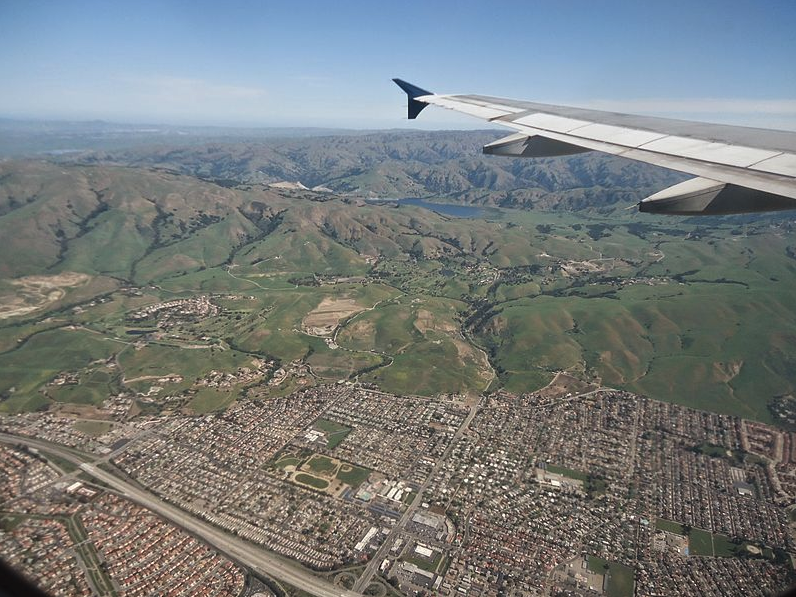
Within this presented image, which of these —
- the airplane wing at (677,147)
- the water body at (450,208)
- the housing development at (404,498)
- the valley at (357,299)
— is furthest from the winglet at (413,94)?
the water body at (450,208)

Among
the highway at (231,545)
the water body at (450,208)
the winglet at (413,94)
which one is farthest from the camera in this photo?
the water body at (450,208)

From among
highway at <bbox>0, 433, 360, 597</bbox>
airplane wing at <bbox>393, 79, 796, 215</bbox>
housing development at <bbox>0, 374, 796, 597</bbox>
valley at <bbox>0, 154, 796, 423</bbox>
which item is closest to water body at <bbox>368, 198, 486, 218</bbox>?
valley at <bbox>0, 154, 796, 423</bbox>

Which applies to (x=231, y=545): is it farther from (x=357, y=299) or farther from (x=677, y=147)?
(x=357, y=299)

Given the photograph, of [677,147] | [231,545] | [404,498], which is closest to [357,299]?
[404,498]

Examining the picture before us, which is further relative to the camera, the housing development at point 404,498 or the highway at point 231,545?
the housing development at point 404,498

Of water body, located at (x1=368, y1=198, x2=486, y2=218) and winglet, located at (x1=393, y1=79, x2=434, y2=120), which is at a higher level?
winglet, located at (x1=393, y1=79, x2=434, y2=120)

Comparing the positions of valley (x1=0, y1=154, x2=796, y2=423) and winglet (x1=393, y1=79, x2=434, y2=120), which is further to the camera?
valley (x1=0, y1=154, x2=796, y2=423)

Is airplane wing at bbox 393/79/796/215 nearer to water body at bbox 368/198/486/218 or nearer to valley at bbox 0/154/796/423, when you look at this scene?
valley at bbox 0/154/796/423

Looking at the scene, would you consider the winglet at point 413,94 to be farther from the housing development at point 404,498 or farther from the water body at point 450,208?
the water body at point 450,208
